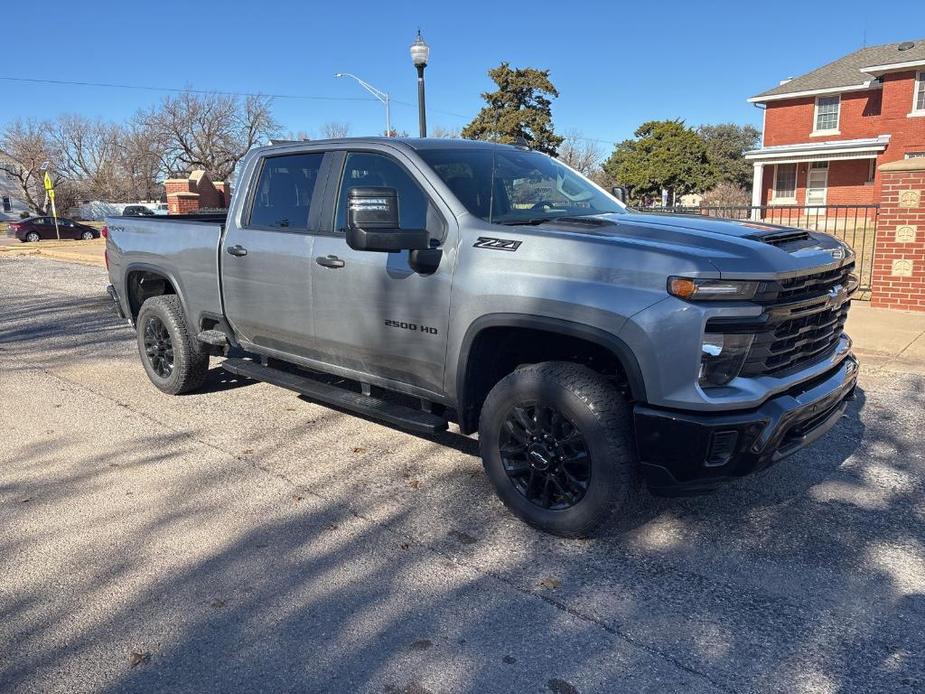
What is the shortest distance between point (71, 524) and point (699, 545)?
10.7 ft

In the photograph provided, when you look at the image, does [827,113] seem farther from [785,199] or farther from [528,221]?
[528,221]

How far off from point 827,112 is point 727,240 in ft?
110

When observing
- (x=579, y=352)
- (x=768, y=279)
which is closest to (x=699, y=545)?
(x=579, y=352)

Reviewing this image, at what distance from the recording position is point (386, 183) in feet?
14.4

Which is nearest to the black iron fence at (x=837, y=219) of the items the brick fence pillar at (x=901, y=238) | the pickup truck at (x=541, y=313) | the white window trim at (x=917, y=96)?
the brick fence pillar at (x=901, y=238)

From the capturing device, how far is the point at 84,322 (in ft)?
33.6

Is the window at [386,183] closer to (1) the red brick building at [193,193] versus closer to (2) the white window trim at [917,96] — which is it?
(1) the red brick building at [193,193]

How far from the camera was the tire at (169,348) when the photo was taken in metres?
5.98

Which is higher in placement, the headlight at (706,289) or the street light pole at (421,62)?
the street light pole at (421,62)

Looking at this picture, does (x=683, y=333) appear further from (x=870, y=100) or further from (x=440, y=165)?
(x=870, y=100)

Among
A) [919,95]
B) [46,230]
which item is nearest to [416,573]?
[919,95]

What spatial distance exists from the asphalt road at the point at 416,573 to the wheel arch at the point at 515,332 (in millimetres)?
599

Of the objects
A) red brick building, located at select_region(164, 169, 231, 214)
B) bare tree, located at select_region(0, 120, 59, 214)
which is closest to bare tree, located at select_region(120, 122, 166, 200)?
bare tree, located at select_region(0, 120, 59, 214)

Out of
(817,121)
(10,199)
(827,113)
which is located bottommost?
(10,199)
